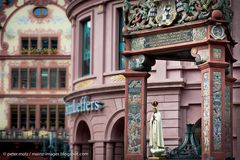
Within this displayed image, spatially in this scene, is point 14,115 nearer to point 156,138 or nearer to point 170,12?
point 156,138

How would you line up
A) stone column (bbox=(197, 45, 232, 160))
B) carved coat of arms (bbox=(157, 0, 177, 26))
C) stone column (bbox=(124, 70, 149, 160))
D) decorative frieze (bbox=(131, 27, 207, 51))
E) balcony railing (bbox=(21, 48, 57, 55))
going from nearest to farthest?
stone column (bbox=(197, 45, 232, 160))
decorative frieze (bbox=(131, 27, 207, 51))
carved coat of arms (bbox=(157, 0, 177, 26))
stone column (bbox=(124, 70, 149, 160))
balcony railing (bbox=(21, 48, 57, 55))

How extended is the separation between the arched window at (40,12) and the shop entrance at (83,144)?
20.9 metres

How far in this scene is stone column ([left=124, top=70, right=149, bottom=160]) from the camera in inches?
862

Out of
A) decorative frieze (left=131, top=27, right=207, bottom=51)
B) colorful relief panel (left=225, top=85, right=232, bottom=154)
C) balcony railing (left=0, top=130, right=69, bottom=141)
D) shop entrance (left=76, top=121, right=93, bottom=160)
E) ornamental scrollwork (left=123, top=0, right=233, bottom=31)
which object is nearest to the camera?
ornamental scrollwork (left=123, top=0, right=233, bottom=31)

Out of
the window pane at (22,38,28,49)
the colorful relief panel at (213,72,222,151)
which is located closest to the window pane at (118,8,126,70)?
the colorful relief panel at (213,72,222,151)

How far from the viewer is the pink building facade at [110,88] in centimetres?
2972

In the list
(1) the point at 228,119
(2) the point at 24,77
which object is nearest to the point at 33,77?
(2) the point at 24,77

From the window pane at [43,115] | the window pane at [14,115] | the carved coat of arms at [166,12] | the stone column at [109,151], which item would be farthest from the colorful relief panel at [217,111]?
the window pane at [14,115]

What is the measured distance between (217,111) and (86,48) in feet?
51.4

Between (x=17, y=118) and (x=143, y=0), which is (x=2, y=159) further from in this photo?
(x=143, y=0)

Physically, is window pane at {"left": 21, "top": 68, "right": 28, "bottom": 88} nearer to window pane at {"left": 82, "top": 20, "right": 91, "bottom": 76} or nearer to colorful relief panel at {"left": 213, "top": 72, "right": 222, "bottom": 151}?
window pane at {"left": 82, "top": 20, "right": 91, "bottom": 76}

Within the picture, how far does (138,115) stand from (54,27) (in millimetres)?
32771

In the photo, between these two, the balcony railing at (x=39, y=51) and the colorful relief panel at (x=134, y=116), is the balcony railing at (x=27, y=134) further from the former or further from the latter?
the colorful relief panel at (x=134, y=116)

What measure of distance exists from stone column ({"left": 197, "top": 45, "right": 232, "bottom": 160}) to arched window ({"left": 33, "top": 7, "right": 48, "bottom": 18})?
3493cm
